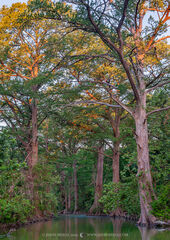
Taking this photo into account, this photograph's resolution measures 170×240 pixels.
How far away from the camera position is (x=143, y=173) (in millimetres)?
12359

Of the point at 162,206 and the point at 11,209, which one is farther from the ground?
the point at 162,206

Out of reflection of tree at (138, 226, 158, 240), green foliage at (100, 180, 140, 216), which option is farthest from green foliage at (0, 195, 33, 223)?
reflection of tree at (138, 226, 158, 240)

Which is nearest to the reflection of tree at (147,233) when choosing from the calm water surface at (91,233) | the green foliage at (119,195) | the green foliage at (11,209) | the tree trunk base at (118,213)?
the calm water surface at (91,233)

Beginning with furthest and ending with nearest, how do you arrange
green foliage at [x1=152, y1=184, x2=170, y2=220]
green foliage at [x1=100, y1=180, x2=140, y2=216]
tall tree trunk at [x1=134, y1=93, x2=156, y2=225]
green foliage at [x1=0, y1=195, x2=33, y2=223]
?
1. green foliage at [x1=100, y1=180, x2=140, y2=216]
2. tall tree trunk at [x1=134, y1=93, x2=156, y2=225]
3. green foliage at [x1=152, y1=184, x2=170, y2=220]
4. green foliage at [x1=0, y1=195, x2=33, y2=223]

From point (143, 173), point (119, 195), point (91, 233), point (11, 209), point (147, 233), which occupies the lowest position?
point (91, 233)

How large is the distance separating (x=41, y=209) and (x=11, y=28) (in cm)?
1048

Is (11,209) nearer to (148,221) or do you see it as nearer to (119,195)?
(119,195)

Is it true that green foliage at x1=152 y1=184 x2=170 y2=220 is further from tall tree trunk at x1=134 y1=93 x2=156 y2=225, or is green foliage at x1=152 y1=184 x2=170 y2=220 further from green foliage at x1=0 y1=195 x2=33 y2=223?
green foliage at x1=0 y1=195 x2=33 y2=223

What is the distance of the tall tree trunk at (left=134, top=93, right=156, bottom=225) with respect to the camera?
11.8 metres

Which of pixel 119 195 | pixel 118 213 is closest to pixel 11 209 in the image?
pixel 119 195

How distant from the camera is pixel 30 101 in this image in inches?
771

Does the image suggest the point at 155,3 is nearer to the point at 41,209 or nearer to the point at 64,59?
the point at 64,59

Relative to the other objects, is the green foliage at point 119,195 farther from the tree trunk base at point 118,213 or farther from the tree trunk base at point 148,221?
the tree trunk base at point 118,213

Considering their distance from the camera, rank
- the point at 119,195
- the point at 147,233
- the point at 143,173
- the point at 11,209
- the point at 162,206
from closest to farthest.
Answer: the point at 147,233, the point at 11,209, the point at 162,206, the point at 143,173, the point at 119,195
